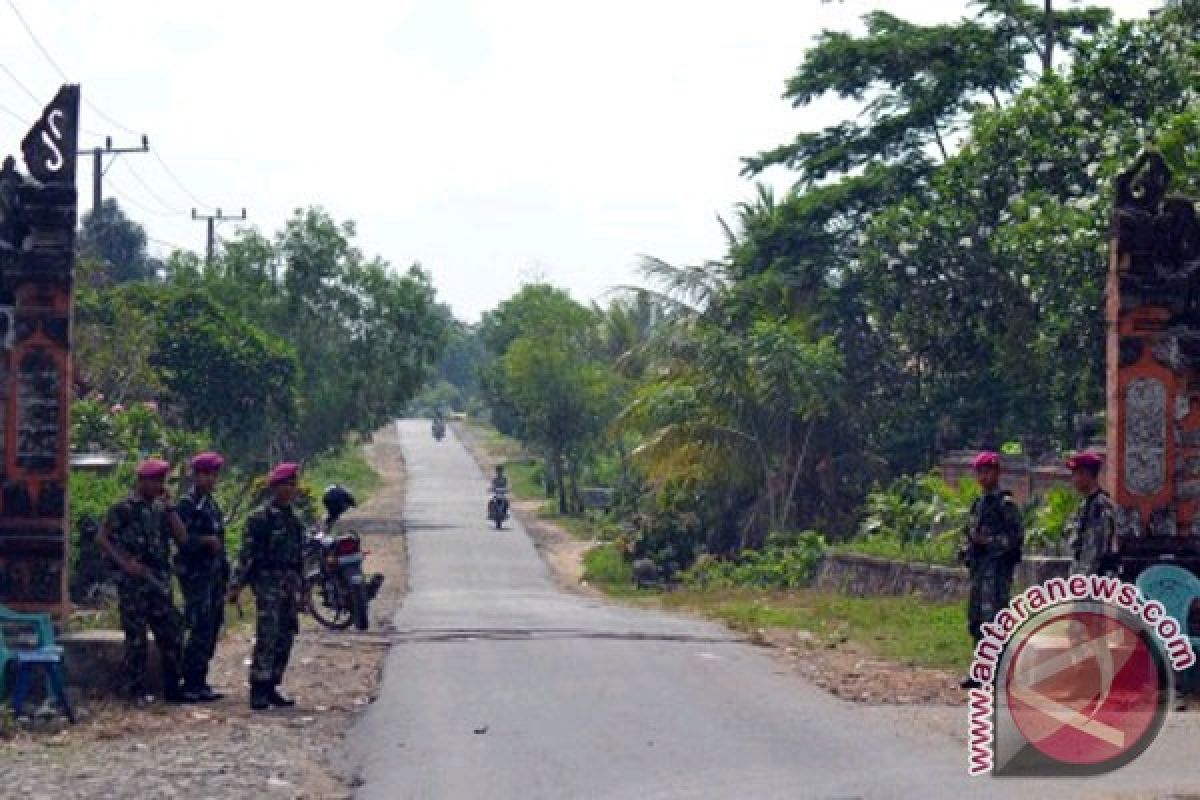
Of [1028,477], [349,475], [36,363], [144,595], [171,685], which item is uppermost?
[36,363]

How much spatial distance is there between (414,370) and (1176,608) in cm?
4497

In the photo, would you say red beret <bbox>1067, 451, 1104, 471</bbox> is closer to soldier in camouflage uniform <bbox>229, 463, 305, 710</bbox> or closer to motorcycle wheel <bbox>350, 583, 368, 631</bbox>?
soldier in camouflage uniform <bbox>229, 463, 305, 710</bbox>

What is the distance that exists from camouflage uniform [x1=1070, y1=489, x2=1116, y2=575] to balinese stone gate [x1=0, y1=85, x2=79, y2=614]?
7423 mm

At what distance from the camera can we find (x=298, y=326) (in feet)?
186

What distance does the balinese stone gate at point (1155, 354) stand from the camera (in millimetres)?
14531

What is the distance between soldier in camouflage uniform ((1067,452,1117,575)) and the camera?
45.3ft

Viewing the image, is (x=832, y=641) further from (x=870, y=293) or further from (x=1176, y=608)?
(x=870, y=293)

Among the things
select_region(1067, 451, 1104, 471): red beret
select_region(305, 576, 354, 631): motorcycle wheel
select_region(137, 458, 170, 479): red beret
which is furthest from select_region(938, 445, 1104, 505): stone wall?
select_region(137, 458, 170, 479): red beret

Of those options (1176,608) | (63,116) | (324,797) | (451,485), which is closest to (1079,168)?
(1176,608)

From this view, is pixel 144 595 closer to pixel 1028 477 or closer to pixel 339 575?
pixel 339 575

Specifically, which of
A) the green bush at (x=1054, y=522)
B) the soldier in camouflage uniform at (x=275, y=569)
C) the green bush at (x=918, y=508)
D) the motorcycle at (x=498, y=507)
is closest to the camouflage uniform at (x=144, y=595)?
the soldier in camouflage uniform at (x=275, y=569)

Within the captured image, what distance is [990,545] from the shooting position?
46.9 feet

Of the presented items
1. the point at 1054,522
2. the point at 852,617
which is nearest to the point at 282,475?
the point at 852,617

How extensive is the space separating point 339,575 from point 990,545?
7.88m
